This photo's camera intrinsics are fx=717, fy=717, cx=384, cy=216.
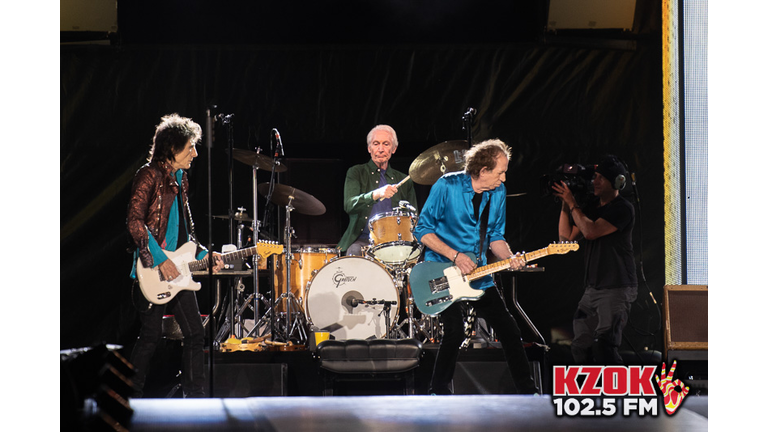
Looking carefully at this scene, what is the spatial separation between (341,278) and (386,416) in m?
3.97

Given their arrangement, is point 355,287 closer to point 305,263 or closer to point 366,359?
point 305,263

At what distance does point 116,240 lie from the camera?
18.0 ft

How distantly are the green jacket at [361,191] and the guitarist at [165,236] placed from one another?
1.17m

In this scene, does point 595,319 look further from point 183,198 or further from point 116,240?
point 116,240

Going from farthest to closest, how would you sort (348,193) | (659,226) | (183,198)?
(348,193) < (659,226) < (183,198)

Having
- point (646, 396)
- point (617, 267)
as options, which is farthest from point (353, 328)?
point (646, 396)

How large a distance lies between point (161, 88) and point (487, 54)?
8.18 feet

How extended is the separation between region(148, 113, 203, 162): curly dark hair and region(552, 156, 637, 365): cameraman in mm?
2916

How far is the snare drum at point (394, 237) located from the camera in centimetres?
550

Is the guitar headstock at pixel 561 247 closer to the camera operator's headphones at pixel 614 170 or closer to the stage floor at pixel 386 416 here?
the camera operator's headphones at pixel 614 170

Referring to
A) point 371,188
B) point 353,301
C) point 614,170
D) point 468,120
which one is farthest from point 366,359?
point 614,170

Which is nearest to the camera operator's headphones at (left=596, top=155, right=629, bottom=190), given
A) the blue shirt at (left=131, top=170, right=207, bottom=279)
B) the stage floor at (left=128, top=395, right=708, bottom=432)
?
the blue shirt at (left=131, top=170, right=207, bottom=279)

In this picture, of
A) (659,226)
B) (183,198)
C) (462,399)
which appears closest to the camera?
(462,399)

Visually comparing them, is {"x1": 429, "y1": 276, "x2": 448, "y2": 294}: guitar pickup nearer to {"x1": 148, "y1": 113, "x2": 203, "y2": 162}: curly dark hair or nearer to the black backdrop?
the black backdrop
